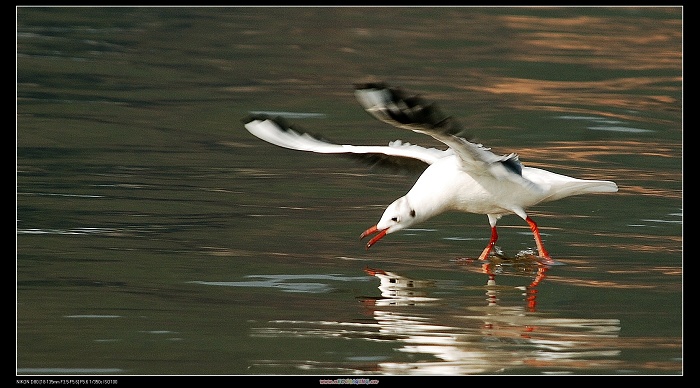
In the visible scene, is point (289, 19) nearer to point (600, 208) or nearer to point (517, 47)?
point (517, 47)

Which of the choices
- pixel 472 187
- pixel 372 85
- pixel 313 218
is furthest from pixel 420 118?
pixel 313 218

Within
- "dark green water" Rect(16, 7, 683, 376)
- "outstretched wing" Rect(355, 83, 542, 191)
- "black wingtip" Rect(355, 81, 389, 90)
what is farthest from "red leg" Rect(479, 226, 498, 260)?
"black wingtip" Rect(355, 81, 389, 90)

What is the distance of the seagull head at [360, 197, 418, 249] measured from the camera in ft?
35.0

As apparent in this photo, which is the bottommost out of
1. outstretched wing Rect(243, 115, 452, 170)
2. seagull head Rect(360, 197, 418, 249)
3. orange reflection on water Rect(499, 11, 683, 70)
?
seagull head Rect(360, 197, 418, 249)

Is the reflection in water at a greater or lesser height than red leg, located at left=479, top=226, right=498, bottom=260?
lesser

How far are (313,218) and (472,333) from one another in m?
3.86

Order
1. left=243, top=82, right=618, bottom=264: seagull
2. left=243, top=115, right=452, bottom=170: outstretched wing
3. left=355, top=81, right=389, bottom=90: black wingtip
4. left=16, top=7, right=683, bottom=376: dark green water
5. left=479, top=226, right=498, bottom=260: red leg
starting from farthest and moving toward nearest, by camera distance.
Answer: left=243, top=115, right=452, bottom=170: outstretched wing → left=479, top=226, right=498, bottom=260: red leg → left=243, top=82, right=618, bottom=264: seagull → left=16, top=7, right=683, bottom=376: dark green water → left=355, top=81, right=389, bottom=90: black wingtip

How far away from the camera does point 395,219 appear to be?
10719mm

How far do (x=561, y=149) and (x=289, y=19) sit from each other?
12.0m

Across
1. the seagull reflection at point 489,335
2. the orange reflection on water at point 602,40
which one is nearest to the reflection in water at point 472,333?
the seagull reflection at point 489,335

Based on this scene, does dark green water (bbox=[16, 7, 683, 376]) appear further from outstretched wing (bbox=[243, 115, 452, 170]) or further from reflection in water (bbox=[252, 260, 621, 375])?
→ outstretched wing (bbox=[243, 115, 452, 170])

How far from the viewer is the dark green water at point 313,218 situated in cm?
839

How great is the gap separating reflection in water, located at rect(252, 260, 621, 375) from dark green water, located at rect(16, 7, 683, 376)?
0.08 ft

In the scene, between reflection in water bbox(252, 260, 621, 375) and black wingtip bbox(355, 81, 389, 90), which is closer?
reflection in water bbox(252, 260, 621, 375)
